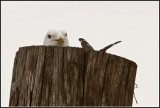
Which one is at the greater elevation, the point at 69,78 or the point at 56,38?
the point at 56,38

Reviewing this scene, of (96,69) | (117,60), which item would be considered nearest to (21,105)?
(96,69)

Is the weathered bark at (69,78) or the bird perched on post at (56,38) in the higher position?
the bird perched on post at (56,38)

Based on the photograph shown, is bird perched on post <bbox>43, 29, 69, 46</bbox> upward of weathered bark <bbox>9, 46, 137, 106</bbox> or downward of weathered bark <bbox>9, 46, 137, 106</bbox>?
upward

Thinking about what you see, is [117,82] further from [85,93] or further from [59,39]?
[59,39]

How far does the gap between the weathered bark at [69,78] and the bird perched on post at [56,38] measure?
5.07 ft

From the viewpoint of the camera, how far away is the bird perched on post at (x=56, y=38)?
151 inches

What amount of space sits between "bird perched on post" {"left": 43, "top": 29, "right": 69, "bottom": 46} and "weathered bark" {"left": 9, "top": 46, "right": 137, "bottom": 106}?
5.07 ft

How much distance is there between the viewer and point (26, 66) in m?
2.28

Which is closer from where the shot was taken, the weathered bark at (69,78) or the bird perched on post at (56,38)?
the weathered bark at (69,78)

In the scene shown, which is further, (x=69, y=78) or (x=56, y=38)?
(x=56, y=38)

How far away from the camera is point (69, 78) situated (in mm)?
2148

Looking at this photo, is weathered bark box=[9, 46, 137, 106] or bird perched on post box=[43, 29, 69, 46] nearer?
weathered bark box=[9, 46, 137, 106]

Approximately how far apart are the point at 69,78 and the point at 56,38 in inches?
69.5

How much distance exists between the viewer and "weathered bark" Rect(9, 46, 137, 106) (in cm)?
213
